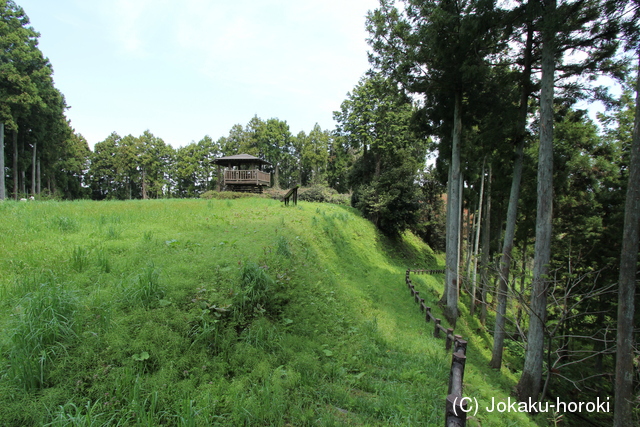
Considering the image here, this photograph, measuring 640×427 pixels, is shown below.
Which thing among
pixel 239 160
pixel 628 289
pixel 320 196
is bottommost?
pixel 628 289

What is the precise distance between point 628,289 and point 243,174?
855 inches

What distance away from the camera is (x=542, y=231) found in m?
6.70

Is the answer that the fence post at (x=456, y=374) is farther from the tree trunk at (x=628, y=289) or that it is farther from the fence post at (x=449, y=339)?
the tree trunk at (x=628, y=289)

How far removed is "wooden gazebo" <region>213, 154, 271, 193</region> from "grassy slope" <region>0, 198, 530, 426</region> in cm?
1512

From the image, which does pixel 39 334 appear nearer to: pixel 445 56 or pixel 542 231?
pixel 542 231

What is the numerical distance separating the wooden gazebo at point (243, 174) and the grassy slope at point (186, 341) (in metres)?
15.1

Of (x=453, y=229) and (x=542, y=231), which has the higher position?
(x=542, y=231)

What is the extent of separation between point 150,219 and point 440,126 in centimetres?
1175

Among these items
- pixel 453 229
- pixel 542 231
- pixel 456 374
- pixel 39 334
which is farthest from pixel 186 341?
pixel 453 229

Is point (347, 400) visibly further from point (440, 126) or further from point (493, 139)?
point (440, 126)

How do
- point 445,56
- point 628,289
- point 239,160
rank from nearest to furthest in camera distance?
point 628,289
point 445,56
point 239,160

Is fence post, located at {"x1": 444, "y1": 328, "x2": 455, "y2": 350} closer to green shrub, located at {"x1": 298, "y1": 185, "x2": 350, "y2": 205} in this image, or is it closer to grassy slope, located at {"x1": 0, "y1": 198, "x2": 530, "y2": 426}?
grassy slope, located at {"x1": 0, "y1": 198, "x2": 530, "y2": 426}

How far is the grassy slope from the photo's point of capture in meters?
2.72

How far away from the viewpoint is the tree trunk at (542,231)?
21.5 feet
